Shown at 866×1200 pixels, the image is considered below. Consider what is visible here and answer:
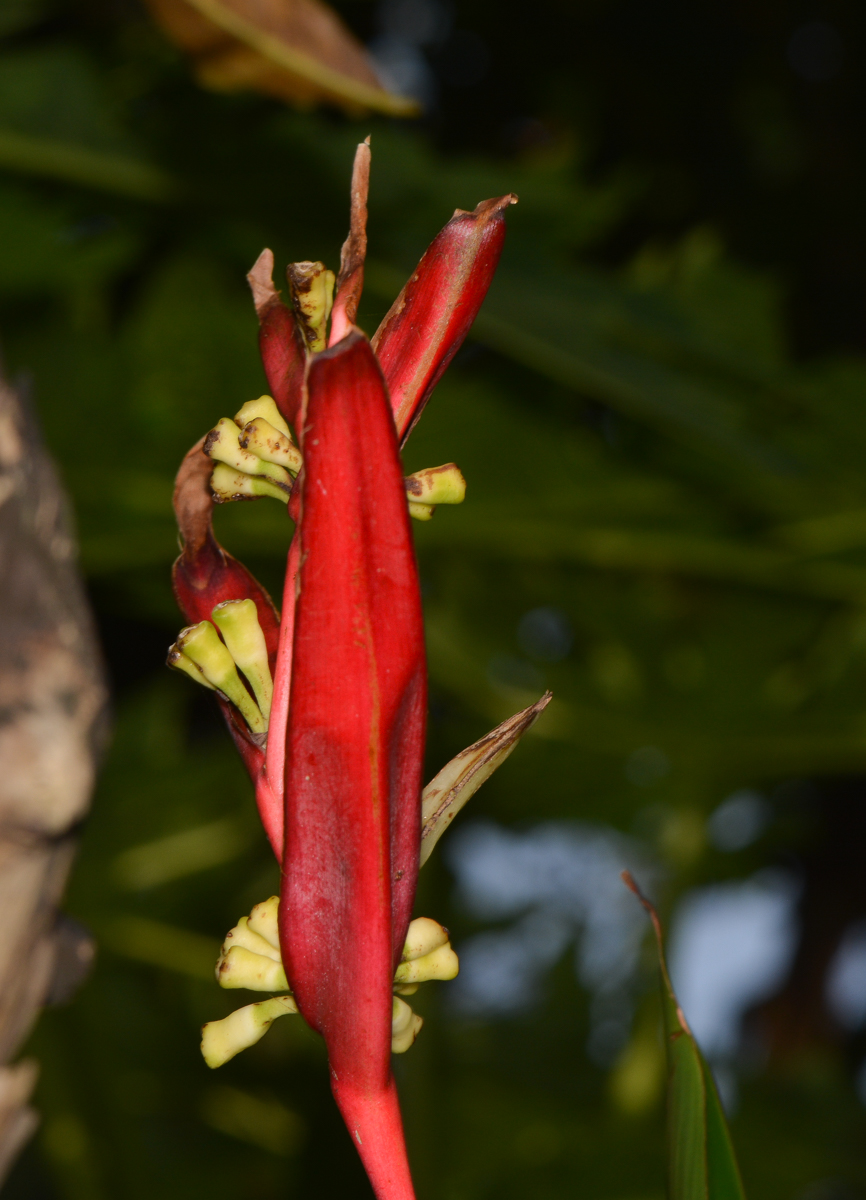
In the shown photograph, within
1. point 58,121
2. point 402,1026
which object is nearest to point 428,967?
point 402,1026

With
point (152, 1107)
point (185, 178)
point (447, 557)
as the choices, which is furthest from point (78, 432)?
point (152, 1107)

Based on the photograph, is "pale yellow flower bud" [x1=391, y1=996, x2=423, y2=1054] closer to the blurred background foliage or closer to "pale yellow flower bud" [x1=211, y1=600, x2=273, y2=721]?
"pale yellow flower bud" [x1=211, y1=600, x2=273, y2=721]

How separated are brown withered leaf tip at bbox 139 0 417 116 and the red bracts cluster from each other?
0.56ft

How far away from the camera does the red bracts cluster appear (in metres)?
0.12

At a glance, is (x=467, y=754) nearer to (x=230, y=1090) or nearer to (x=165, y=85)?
(x=165, y=85)

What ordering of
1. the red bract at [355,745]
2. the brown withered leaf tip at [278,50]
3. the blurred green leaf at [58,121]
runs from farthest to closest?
1. the blurred green leaf at [58,121]
2. the brown withered leaf tip at [278,50]
3. the red bract at [355,745]

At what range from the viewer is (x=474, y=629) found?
0.80 metres

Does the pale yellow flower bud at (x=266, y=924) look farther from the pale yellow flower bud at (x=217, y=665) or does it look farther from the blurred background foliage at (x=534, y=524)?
the blurred background foliage at (x=534, y=524)

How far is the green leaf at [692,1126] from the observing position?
14cm

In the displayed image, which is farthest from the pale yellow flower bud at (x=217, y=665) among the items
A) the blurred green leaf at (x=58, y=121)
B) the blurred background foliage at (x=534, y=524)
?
the blurred green leaf at (x=58, y=121)

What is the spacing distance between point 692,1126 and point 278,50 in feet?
0.85

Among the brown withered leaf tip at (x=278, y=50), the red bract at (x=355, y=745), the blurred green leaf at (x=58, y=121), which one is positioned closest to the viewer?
the red bract at (x=355, y=745)

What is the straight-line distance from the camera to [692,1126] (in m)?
0.14

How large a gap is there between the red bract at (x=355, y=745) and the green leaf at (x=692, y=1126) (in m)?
0.04
